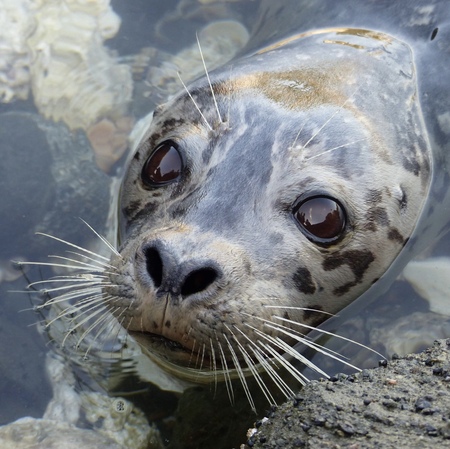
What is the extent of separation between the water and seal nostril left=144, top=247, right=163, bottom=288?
38.7 inches

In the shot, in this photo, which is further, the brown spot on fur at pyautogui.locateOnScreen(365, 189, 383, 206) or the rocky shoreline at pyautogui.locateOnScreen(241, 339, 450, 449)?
the brown spot on fur at pyautogui.locateOnScreen(365, 189, 383, 206)

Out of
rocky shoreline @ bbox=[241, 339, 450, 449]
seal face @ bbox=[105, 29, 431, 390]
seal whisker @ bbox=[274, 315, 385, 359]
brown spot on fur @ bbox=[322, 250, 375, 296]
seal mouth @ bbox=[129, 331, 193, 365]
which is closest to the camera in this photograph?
rocky shoreline @ bbox=[241, 339, 450, 449]

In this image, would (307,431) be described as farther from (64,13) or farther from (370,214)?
(64,13)

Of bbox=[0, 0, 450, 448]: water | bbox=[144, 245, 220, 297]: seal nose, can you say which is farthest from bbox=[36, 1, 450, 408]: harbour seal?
bbox=[0, 0, 450, 448]: water

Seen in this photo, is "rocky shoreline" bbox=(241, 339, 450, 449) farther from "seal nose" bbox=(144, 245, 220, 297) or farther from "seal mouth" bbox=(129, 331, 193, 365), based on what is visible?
"seal nose" bbox=(144, 245, 220, 297)

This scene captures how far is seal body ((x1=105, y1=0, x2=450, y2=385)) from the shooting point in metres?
2.86

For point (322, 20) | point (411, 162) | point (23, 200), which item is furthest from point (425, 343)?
point (23, 200)

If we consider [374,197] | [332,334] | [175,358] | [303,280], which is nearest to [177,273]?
[175,358]

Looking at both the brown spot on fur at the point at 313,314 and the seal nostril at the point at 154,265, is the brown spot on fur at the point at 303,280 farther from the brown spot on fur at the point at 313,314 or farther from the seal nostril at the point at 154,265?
the seal nostril at the point at 154,265

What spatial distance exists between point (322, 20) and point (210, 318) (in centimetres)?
227

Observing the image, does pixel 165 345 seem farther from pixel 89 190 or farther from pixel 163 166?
pixel 89 190

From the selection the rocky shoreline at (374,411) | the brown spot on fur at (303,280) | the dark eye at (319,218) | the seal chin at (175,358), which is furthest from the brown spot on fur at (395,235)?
the seal chin at (175,358)

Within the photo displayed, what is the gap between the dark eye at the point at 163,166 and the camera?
10.9 feet

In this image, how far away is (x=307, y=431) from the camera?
259cm
